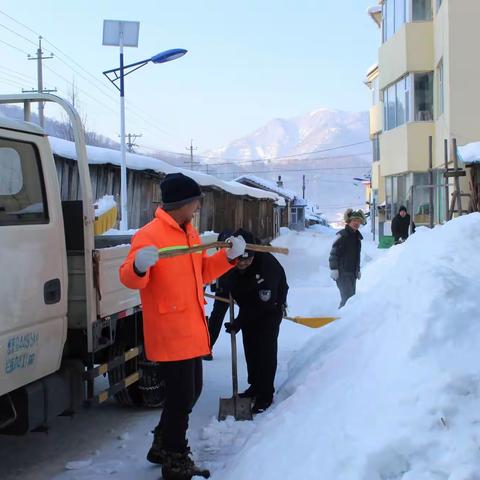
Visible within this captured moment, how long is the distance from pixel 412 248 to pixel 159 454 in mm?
3395

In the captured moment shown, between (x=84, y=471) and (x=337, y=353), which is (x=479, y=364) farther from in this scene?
(x=84, y=471)

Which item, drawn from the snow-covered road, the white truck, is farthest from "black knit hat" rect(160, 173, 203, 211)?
the snow-covered road

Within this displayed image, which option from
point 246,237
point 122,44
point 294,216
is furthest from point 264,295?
point 294,216

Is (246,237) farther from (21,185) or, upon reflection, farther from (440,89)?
(440,89)

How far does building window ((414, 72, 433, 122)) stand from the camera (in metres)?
19.7

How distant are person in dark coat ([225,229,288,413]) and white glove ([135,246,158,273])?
1782mm

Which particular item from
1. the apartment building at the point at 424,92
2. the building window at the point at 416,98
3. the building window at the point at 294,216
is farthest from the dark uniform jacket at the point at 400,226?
the building window at the point at 294,216

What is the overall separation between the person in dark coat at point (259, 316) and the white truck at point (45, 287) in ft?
3.78

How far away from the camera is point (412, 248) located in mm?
6273

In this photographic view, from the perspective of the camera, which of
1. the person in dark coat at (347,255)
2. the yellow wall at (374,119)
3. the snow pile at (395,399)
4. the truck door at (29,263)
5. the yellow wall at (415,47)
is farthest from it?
the yellow wall at (374,119)

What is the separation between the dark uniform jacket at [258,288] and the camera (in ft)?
17.3

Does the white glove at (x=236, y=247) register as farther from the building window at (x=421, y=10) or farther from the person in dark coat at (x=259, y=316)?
the building window at (x=421, y=10)

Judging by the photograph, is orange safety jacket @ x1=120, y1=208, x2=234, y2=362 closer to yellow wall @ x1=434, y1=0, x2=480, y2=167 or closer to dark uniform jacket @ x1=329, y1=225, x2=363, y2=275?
dark uniform jacket @ x1=329, y1=225, x2=363, y2=275

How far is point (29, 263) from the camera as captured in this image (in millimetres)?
3543
